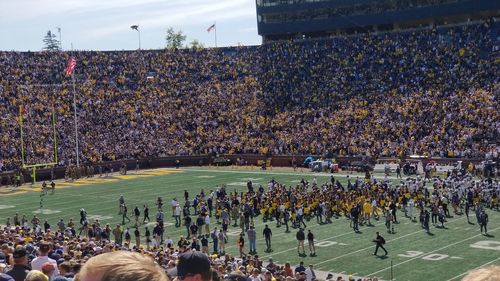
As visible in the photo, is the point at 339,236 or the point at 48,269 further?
the point at 339,236

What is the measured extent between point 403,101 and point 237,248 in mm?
29370

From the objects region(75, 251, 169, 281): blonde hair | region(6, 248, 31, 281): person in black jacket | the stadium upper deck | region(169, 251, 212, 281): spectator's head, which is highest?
the stadium upper deck

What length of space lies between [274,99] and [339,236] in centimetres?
3460

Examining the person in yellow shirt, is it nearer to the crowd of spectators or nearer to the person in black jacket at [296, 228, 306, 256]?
the person in black jacket at [296, 228, 306, 256]

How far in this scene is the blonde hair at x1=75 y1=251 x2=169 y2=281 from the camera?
6.64 feet

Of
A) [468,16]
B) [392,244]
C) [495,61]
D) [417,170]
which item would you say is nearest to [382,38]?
[468,16]

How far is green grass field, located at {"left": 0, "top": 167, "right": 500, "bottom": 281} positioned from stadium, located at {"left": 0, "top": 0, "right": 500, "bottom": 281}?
0.11 m

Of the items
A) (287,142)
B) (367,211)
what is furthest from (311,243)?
(287,142)

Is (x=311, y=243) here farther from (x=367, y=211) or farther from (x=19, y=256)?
(x=19, y=256)

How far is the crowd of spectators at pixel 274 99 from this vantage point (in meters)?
45.8

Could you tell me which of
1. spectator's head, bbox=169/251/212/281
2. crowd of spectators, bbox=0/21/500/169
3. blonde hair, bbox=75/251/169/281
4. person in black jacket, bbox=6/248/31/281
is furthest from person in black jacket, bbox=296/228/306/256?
crowd of spectators, bbox=0/21/500/169

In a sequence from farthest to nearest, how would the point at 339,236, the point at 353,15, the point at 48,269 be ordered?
1. the point at 353,15
2. the point at 339,236
3. the point at 48,269

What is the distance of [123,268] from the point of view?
6.67 feet

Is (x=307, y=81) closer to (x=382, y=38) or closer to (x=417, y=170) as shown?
(x=382, y=38)
